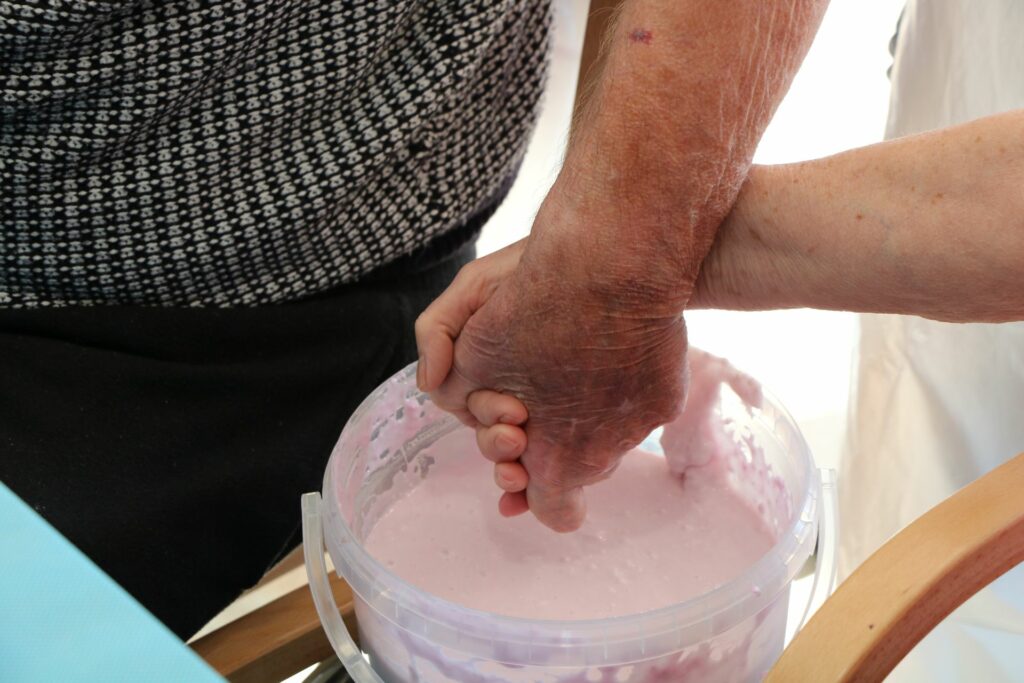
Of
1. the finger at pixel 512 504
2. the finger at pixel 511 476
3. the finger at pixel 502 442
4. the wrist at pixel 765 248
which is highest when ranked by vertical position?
the wrist at pixel 765 248

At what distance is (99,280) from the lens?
0.80m

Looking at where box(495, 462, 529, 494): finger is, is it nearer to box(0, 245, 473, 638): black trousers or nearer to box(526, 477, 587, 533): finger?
box(526, 477, 587, 533): finger

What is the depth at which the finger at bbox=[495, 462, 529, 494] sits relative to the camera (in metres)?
0.77

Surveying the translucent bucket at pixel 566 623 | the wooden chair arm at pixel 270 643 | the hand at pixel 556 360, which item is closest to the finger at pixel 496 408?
the hand at pixel 556 360

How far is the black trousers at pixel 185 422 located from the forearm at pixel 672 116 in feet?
1.02

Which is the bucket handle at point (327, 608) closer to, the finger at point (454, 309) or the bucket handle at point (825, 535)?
the finger at point (454, 309)

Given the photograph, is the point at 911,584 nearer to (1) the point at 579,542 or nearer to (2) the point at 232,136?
(1) the point at 579,542

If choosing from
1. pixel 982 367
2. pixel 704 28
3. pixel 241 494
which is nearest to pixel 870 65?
pixel 982 367

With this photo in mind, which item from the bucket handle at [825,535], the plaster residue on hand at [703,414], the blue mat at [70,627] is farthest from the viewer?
the plaster residue on hand at [703,414]

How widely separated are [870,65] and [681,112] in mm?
943

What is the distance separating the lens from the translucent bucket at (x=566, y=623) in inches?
24.0

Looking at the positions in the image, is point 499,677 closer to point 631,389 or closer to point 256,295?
point 631,389

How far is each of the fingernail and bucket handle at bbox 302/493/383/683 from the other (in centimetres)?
14

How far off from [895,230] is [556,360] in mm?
235
